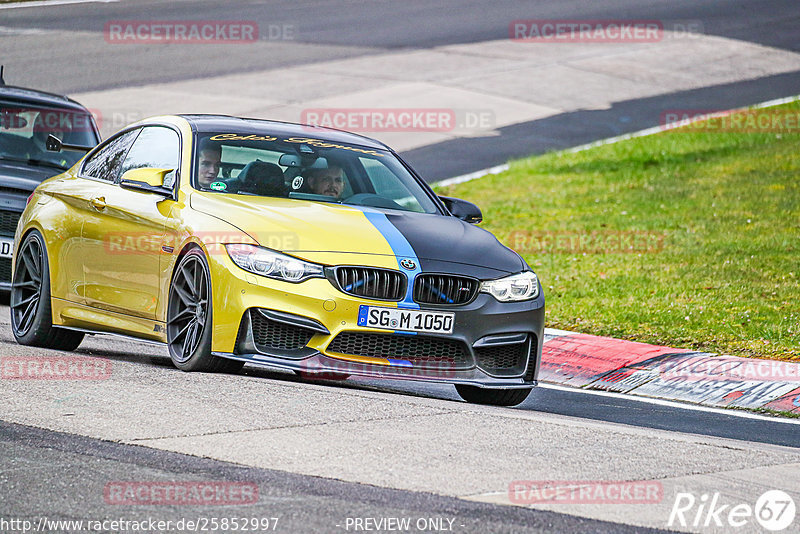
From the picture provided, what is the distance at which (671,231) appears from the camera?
15.1 m

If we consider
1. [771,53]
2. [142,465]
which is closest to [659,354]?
[142,465]

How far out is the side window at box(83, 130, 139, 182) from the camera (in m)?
8.84

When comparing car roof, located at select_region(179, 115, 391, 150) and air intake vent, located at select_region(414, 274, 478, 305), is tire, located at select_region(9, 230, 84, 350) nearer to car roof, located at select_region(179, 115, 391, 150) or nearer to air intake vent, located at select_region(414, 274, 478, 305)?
car roof, located at select_region(179, 115, 391, 150)

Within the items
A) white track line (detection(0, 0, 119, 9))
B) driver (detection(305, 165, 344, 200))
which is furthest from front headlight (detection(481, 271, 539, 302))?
white track line (detection(0, 0, 119, 9))

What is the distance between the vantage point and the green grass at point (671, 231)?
10.9 meters

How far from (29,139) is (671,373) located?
21.4 ft

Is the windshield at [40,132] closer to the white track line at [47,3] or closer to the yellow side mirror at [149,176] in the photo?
the yellow side mirror at [149,176]

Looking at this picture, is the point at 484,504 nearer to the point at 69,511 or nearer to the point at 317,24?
the point at 69,511

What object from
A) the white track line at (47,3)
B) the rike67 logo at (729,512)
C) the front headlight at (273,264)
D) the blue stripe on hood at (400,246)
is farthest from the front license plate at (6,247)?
the white track line at (47,3)

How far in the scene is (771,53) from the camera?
100 feet

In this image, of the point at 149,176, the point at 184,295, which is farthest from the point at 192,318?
the point at 149,176

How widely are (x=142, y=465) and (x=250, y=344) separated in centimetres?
186

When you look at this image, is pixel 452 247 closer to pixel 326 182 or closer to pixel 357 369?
pixel 357 369

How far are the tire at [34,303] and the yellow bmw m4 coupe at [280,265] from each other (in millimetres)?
16
